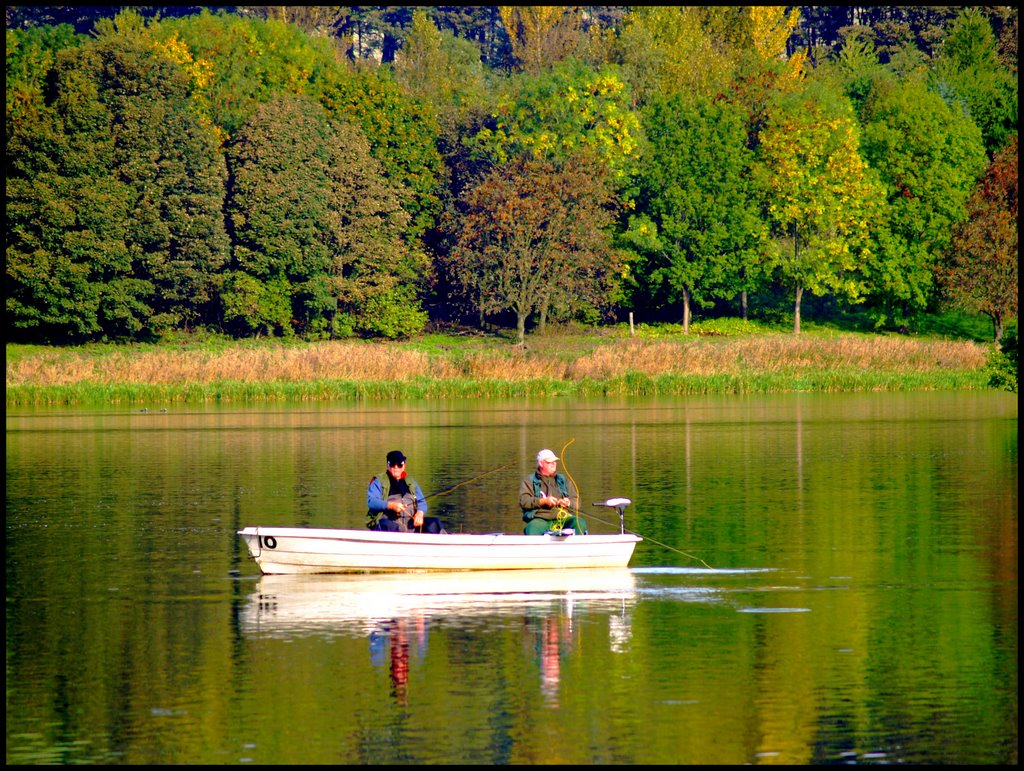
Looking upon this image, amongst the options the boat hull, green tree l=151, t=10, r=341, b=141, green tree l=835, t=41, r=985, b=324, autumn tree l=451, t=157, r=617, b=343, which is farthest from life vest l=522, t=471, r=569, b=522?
green tree l=835, t=41, r=985, b=324

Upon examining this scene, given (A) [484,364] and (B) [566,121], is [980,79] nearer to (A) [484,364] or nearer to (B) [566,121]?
(B) [566,121]

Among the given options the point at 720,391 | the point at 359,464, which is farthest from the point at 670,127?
the point at 359,464

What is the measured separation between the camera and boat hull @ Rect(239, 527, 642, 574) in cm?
2345

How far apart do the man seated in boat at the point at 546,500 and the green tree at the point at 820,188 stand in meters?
68.2

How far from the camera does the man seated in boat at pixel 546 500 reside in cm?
2389

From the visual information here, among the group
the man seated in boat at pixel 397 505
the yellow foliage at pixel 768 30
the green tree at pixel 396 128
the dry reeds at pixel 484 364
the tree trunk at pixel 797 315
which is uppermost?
the yellow foliage at pixel 768 30

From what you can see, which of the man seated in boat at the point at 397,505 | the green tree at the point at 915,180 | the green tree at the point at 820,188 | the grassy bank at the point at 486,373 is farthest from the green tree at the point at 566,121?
the man seated in boat at the point at 397,505

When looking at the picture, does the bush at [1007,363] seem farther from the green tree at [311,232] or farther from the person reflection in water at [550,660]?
the green tree at [311,232]

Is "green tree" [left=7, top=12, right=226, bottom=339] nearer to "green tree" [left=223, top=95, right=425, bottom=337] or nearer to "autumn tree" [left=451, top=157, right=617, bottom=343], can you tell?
"green tree" [left=223, top=95, right=425, bottom=337]

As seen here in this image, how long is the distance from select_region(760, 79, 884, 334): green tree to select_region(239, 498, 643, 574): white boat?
68643 millimetres

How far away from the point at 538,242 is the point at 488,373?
81.1ft

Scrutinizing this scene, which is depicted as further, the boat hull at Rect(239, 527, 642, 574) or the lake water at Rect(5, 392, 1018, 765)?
the boat hull at Rect(239, 527, 642, 574)

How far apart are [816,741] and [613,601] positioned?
24.2 feet

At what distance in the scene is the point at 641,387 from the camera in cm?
6694
